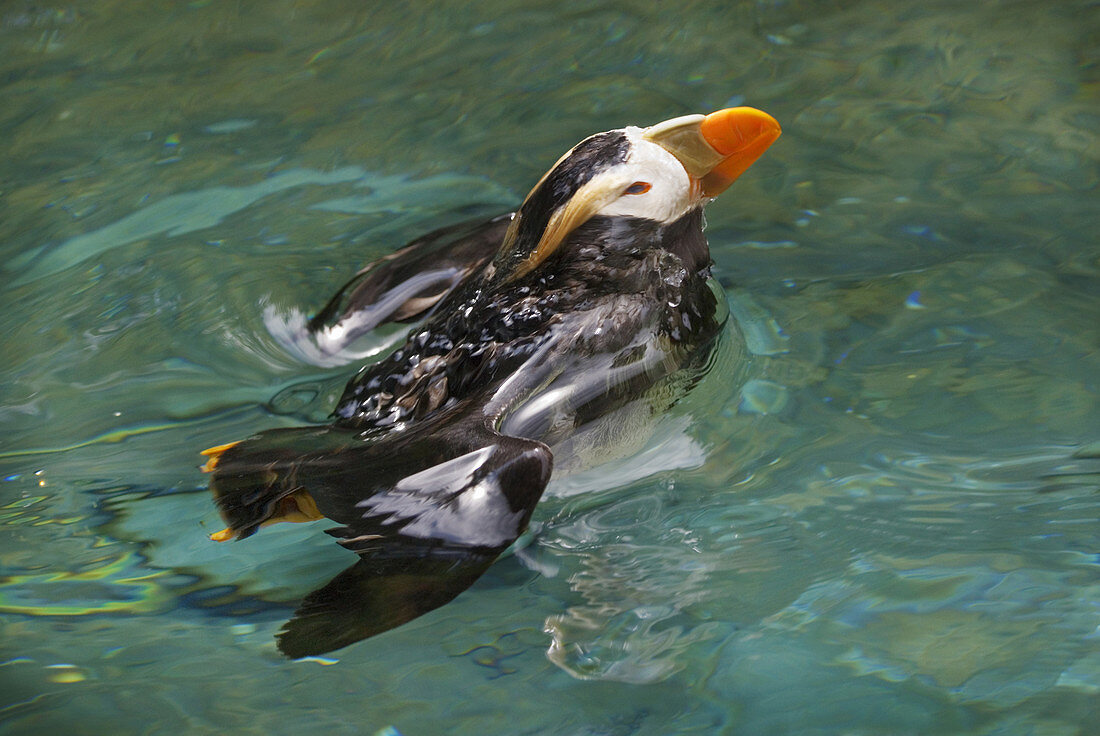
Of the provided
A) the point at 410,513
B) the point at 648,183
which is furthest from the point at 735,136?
the point at 410,513

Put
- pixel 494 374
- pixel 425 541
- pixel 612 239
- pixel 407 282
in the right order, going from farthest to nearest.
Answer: pixel 407 282 < pixel 612 239 < pixel 494 374 < pixel 425 541

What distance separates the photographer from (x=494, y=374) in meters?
1.68

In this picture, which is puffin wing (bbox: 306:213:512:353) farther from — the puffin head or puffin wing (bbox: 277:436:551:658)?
puffin wing (bbox: 277:436:551:658)

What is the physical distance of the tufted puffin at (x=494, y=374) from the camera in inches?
54.7

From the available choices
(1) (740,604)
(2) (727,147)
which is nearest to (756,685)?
(1) (740,604)

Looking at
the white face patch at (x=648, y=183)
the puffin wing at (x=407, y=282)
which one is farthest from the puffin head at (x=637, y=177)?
the puffin wing at (x=407, y=282)

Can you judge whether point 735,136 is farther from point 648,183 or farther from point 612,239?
point 612,239

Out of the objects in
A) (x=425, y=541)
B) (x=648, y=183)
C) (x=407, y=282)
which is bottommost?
(x=425, y=541)

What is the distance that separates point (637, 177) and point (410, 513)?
0.75 meters

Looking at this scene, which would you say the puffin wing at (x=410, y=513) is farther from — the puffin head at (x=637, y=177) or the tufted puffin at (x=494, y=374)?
the puffin head at (x=637, y=177)

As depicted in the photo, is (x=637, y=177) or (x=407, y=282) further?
(x=407, y=282)

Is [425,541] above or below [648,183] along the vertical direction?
below

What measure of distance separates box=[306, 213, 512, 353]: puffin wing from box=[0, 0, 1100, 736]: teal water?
116 mm

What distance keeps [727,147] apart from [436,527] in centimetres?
92
